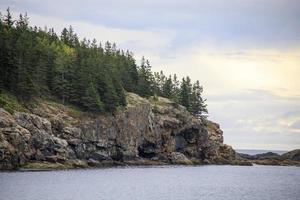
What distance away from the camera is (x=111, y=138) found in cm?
11894

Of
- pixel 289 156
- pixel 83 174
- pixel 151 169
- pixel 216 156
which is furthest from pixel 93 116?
pixel 289 156

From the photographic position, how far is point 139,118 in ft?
423

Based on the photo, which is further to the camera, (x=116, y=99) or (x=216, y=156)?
(x=216, y=156)

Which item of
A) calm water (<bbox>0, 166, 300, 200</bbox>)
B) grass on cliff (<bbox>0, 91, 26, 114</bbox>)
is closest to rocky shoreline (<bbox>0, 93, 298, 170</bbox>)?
grass on cliff (<bbox>0, 91, 26, 114</bbox>)

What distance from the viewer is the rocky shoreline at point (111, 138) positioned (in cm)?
9525

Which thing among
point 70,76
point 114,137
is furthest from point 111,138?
point 70,76

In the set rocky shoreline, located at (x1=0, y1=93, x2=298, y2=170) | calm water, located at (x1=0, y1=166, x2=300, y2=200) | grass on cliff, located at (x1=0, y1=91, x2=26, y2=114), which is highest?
grass on cliff, located at (x1=0, y1=91, x2=26, y2=114)

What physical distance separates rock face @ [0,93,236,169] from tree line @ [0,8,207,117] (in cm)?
475

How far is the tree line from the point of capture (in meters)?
111

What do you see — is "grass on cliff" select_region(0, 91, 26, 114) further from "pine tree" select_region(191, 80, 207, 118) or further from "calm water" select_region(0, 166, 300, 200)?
"pine tree" select_region(191, 80, 207, 118)

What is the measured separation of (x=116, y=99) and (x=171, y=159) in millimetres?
22605

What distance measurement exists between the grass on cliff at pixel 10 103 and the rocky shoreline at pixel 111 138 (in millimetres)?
1580

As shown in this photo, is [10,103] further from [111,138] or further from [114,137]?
[114,137]

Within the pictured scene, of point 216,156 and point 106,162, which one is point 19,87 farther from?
point 216,156
